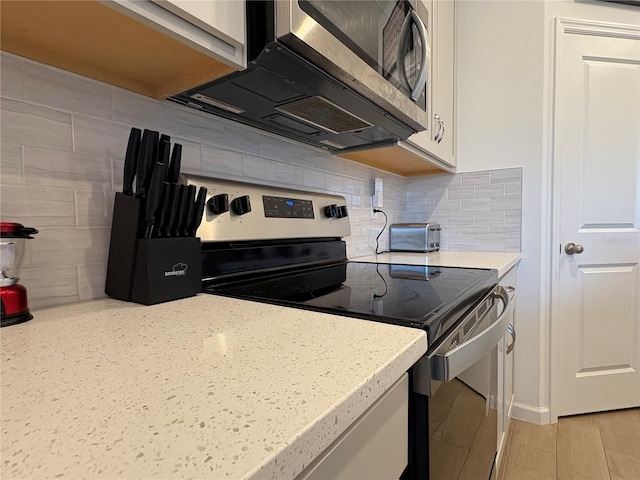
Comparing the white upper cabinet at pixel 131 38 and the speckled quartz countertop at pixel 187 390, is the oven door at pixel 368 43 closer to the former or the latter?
the white upper cabinet at pixel 131 38

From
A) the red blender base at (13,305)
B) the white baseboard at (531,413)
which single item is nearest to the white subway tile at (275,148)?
the red blender base at (13,305)

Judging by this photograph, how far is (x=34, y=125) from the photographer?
638mm

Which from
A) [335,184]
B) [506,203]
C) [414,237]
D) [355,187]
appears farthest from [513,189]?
[335,184]

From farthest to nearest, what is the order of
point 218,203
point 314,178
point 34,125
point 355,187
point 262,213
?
point 355,187 < point 314,178 < point 262,213 < point 218,203 < point 34,125

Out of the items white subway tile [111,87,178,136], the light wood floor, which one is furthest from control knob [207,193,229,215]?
the light wood floor

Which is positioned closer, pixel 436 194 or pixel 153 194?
pixel 153 194

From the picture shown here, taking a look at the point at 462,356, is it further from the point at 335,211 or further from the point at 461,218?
the point at 461,218

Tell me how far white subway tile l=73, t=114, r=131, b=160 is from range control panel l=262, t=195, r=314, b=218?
14.6 inches

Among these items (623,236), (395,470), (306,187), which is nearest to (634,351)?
(623,236)

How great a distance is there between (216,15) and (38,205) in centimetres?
48

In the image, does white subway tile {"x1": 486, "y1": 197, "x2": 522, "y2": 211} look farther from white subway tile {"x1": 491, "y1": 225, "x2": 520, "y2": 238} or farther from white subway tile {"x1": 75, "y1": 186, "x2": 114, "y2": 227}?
white subway tile {"x1": 75, "y1": 186, "x2": 114, "y2": 227}

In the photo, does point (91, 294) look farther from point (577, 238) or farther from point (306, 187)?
point (577, 238)

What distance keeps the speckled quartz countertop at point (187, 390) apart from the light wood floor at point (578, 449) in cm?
141

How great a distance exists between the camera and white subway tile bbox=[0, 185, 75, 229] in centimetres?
61
